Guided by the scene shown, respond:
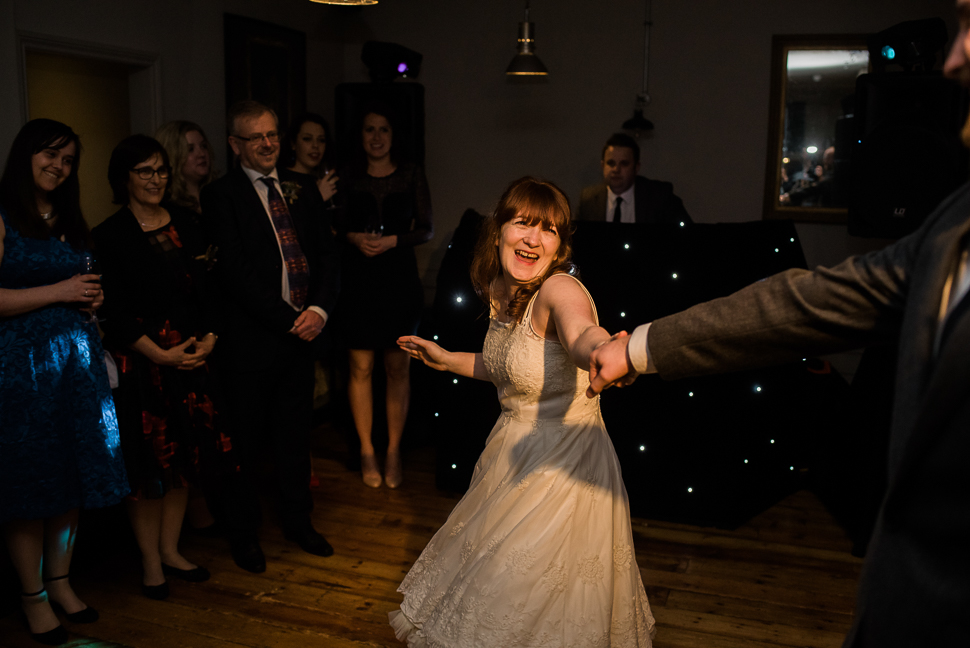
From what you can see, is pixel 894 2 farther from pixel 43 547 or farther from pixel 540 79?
pixel 43 547

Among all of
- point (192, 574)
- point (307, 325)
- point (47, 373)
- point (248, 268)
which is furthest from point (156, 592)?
point (248, 268)

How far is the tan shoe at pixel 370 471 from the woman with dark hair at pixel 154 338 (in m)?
1.13

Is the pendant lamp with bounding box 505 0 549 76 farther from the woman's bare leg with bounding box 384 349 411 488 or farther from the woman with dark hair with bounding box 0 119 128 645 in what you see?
the woman with dark hair with bounding box 0 119 128 645

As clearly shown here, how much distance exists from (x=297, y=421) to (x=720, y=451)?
1.75m

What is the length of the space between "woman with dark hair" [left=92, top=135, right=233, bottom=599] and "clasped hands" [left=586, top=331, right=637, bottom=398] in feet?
6.08

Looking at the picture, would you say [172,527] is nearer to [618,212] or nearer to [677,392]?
[677,392]

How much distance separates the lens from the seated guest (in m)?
3.39

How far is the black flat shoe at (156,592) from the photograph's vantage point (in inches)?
115

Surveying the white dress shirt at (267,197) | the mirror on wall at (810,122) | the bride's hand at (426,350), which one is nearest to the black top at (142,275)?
the white dress shirt at (267,197)

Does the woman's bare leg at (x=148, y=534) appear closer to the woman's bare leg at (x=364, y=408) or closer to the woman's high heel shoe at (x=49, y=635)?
the woman's high heel shoe at (x=49, y=635)

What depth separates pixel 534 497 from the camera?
198 centimetres

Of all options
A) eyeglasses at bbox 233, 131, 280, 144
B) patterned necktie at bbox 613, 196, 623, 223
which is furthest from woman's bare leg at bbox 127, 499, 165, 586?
patterned necktie at bbox 613, 196, 623, 223

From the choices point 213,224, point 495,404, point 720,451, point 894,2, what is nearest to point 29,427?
point 213,224

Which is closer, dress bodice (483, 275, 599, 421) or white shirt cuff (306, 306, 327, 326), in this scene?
Result: dress bodice (483, 275, 599, 421)
